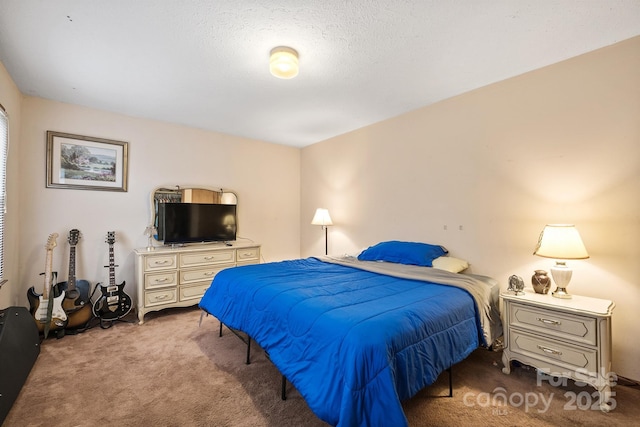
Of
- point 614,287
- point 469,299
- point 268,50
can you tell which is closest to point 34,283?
point 268,50

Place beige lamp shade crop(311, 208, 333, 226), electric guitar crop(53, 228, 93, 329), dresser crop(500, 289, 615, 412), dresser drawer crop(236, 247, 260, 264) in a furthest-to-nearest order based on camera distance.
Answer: beige lamp shade crop(311, 208, 333, 226) → dresser drawer crop(236, 247, 260, 264) → electric guitar crop(53, 228, 93, 329) → dresser crop(500, 289, 615, 412)

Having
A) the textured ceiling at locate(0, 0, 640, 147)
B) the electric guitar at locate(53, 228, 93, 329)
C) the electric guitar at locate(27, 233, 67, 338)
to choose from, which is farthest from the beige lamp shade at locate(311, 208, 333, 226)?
the electric guitar at locate(27, 233, 67, 338)

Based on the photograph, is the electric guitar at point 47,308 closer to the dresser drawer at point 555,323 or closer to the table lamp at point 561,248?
the dresser drawer at point 555,323

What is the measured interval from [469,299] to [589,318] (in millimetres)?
692

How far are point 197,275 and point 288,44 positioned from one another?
9.22 ft

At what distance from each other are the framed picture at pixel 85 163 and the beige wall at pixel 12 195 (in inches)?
11.2

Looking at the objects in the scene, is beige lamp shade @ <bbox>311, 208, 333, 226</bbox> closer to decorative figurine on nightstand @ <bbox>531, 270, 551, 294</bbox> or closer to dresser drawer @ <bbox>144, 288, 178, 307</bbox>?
dresser drawer @ <bbox>144, 288, 178, 307</bbox>

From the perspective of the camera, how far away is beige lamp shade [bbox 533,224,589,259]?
1.93 meters

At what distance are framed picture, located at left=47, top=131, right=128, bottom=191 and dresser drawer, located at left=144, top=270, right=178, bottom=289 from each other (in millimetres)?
1178

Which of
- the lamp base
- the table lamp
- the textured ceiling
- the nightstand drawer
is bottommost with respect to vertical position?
the nightstand drawer

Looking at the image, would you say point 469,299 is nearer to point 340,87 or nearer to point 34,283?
point 340,87

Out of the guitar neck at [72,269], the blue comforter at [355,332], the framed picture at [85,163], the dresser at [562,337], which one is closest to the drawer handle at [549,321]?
the dresser at [562,337]

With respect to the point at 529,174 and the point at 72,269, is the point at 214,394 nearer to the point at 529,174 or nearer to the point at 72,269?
the point at 72,269

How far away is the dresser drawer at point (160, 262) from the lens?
317cm
